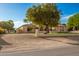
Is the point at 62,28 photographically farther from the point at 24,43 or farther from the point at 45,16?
the point at 24,43

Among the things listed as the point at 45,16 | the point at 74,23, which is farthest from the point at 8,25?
the point at 74,23

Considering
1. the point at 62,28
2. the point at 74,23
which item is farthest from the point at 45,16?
the point at 74,23

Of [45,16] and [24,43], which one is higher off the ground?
[45,16]

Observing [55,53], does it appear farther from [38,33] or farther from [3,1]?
[3,1]

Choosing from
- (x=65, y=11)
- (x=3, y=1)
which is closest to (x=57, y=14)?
(x=65, y=11)

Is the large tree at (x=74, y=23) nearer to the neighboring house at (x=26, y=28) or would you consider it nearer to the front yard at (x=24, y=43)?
the front yard at (x=24, y=43)

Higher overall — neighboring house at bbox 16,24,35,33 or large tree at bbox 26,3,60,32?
large tree at bbox 26,3,60,32

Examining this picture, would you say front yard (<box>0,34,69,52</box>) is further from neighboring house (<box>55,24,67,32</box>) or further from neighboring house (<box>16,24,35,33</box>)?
neighboring house (<box>55,24,67,32</box>)

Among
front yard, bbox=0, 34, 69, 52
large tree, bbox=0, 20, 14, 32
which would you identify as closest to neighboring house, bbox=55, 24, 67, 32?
front yard, bbox=0, 34, 69, 52

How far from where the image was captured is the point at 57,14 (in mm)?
12094

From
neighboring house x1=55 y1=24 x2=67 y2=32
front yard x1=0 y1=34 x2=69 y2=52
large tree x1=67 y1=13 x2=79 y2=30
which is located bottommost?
front yard x1=0 y1=34 x2=69 y2=52

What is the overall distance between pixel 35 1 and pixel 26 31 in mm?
589

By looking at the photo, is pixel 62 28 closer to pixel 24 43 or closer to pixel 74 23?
pixel 74 23

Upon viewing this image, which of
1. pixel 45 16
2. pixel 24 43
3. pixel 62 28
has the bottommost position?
pixel 24 43
